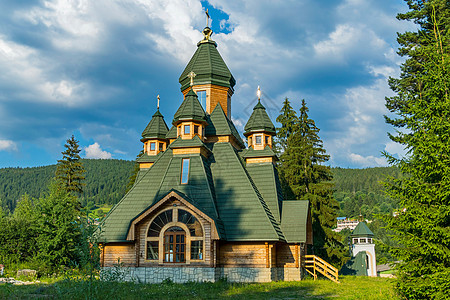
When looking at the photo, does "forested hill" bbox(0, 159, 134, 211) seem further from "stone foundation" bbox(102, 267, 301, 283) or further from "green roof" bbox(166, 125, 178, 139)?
"stone foundation" bbox(102, 267, 301, 283)

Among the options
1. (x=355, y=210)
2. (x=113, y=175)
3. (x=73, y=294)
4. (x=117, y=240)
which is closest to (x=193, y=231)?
(x=117, y=240)

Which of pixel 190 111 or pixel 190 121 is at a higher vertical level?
pixel 190 111

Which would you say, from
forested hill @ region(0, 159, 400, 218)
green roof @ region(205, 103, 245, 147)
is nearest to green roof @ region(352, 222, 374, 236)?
green roof @ region(205, 103, 245, 147)

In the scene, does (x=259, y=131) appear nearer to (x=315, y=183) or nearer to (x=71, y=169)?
(x=315, y=183)

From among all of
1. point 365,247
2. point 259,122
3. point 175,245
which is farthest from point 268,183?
point 365,247

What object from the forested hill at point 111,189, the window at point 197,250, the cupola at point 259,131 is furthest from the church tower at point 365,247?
the forested hill at point 111,189

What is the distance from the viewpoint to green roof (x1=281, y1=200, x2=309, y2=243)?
2228 centimetres

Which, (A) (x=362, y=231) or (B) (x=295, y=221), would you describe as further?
(A) (x=362, y=231)

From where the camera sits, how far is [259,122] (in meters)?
26.2

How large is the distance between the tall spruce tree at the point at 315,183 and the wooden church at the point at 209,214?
5922 millimetres

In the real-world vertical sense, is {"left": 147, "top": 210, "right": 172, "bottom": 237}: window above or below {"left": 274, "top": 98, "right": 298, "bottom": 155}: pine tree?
below

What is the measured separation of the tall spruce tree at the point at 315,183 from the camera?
31.5 metres

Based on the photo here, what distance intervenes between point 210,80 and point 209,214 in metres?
11.5

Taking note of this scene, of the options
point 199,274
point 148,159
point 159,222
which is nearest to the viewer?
point 199,274
